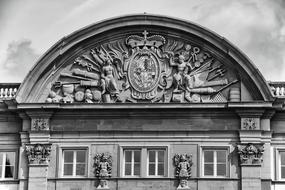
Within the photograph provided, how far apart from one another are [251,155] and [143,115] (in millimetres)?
4638

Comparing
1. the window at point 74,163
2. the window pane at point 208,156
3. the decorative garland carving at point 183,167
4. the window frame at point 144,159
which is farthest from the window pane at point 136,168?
the window pane at point 208,156

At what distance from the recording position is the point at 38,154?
36.8m

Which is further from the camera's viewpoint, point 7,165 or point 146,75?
point 146,75

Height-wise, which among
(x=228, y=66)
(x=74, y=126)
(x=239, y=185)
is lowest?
(x=239, y=185)

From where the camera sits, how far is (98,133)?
121 feet

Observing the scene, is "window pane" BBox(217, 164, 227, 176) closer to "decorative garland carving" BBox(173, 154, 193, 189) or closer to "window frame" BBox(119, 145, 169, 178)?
"decorative garland carving" BBox(173, 154, 193, 189)

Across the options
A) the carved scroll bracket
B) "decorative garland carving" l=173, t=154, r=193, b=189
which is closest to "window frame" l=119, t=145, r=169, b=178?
"decorative garland carving" l=173, t=154, r=193, b=189

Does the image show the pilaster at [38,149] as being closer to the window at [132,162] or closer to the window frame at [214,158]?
the window at [132,162]

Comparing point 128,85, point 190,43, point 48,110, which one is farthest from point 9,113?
point 190,43

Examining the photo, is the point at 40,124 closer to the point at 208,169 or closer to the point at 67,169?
the point at 67,169

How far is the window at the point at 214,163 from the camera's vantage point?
3625 centimetres

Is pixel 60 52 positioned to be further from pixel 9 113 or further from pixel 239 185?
pixel 239 185

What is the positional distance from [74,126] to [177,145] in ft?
14.1

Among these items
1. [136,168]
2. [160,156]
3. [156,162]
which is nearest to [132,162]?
[136,168]
